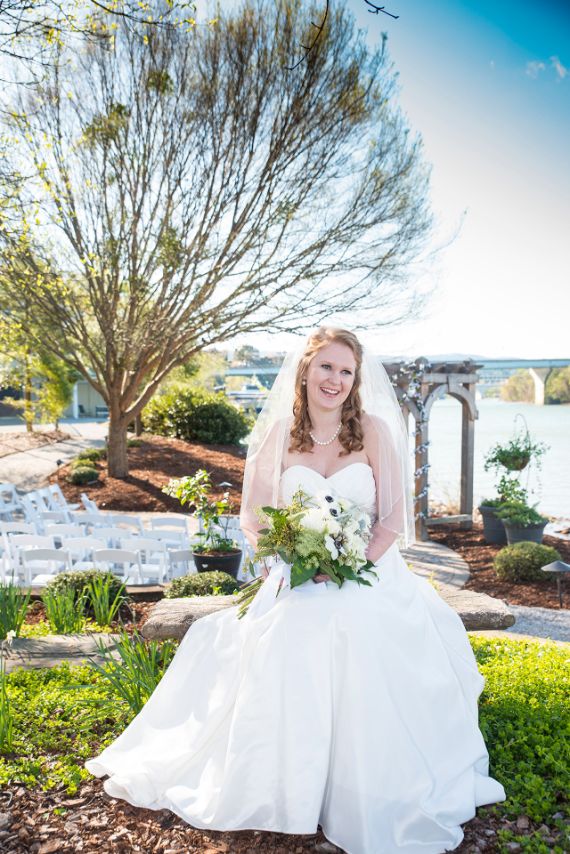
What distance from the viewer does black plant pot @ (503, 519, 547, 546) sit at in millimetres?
11266

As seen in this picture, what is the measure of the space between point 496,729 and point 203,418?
18616mm

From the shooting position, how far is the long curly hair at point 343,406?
4.29 meters

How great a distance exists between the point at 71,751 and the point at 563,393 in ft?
145

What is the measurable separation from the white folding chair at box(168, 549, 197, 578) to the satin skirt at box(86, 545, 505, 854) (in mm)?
4392

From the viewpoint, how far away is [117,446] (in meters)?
16.6

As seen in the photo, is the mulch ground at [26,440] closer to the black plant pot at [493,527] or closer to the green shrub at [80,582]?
the black plant pot at [493,527]

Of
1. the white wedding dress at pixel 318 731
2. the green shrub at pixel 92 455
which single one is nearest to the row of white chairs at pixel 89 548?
the white wedding dress at pixel 318 731

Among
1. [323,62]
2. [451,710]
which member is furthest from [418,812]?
[323,62]

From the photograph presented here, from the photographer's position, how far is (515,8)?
6.92 meters

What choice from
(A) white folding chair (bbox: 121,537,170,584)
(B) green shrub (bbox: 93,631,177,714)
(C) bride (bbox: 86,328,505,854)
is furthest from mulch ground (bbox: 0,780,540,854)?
(A) white folding chair (bbox: 121,537,170,584)

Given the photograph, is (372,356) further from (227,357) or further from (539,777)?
(227,357)

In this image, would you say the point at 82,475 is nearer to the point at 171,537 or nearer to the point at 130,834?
the point at 171,537

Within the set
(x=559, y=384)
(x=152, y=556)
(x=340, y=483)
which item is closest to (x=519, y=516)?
(x=152, y=556)

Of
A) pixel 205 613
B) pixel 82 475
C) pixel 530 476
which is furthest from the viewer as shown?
pixel 530 476
